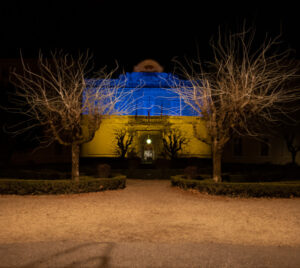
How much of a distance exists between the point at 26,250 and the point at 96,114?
29.9 feet

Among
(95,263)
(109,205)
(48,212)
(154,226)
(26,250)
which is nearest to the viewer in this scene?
(95,263)

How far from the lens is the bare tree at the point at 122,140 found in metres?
26.3

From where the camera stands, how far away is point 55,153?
32.1 meters

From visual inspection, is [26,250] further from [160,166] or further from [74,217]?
[160,166]

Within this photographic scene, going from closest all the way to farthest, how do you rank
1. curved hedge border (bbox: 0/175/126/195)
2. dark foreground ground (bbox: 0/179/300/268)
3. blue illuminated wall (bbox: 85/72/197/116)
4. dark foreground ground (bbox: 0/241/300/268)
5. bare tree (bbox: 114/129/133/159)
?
dark foreground ground (bbox: 0/241/300/268)
dark foreground ground (bbox: 0/179/300/268)
curved hedge border (bbox: 0/175/126/195)
bare tree (bbox: 114/129/133/159)
blue illuminated wall (bbox: 85/72/197/116)

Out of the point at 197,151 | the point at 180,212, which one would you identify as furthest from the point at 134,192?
the point at 197,151

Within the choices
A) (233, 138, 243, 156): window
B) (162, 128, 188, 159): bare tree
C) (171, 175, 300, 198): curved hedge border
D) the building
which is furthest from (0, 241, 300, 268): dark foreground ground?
(233, 138, 243, 156): window

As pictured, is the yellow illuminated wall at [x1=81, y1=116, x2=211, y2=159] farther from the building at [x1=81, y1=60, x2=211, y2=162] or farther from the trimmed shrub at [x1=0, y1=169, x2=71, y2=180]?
the trimmed shrub at [x1=0, y1=169, x2=71, y2=180]

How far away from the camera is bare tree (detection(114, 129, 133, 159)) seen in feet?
86.4

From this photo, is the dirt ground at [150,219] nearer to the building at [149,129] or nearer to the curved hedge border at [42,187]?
the curved hedge border at [42,187]

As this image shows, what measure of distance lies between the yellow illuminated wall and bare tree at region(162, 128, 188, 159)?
1.92ft

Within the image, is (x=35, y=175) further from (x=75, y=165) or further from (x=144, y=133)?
(x=144, y=133)

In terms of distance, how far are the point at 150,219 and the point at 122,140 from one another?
18.7m

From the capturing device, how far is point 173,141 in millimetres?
27906
